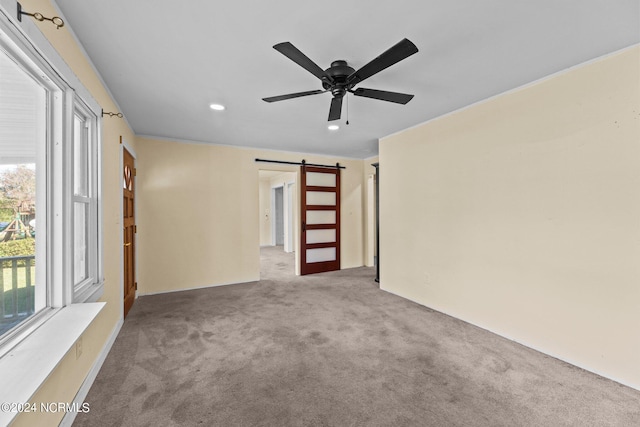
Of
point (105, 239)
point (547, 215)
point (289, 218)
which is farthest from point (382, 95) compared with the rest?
point (289, 218)

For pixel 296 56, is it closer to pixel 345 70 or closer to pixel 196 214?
pixel 345 70

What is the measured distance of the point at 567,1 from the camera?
1584 millimetres

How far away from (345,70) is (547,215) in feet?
7.25

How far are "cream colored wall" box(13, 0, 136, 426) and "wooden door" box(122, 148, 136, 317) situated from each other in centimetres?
38

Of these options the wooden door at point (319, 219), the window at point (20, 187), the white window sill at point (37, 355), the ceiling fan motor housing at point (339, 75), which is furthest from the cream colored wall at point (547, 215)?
the window at point (20, 187)

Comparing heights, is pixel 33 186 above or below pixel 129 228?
above

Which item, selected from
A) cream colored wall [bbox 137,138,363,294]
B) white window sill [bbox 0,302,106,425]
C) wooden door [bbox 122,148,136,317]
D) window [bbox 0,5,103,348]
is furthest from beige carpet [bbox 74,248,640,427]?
cream colored wall [bbox 137,138,363,294]

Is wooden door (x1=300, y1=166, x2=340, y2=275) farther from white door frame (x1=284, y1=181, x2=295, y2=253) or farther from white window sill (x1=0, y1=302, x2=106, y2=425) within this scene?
white window sill (x1=0, y1=302, x2=106, y2=425)

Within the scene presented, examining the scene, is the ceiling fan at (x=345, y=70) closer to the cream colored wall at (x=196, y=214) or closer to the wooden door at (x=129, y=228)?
the wooden door at (x=129, y=228)

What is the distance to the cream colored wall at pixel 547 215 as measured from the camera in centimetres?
208

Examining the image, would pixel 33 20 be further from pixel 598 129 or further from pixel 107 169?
pixel 598 129

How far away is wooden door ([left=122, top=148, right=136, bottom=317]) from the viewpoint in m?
3.48

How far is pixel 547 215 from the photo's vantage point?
2502 millimetres

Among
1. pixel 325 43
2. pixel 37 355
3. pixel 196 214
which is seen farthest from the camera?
pixel 196 214
